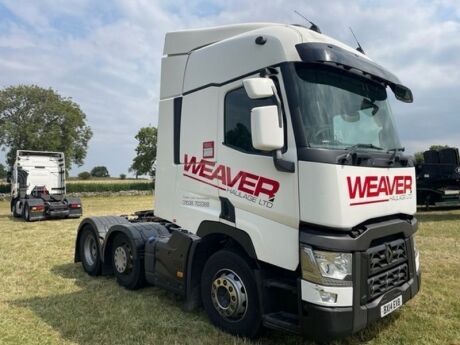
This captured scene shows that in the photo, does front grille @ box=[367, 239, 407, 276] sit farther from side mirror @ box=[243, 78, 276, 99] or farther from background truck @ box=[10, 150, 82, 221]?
background truck @ box=[10, 150, 82, 221]

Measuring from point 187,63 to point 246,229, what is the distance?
2262 millimetres

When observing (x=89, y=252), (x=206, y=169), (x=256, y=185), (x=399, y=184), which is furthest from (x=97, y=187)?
(x=399, y=184)

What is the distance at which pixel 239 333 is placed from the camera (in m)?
4.04

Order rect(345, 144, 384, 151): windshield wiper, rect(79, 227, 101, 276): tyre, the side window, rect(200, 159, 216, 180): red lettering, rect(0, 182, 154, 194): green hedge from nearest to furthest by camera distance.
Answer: rect(345, 144, 384, 151): windshield wiper → the side window → rect(200, 159, 216, 180): red lettering → rect(79, 227, 101, 276): tyre → rect(0, 182, 154, 194): green hedge

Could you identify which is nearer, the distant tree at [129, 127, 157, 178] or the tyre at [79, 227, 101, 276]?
the tyre at [79, 227, 101, 276]

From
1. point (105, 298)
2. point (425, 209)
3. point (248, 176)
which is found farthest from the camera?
point (425, 209)

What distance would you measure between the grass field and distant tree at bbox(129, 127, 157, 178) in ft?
A: 194

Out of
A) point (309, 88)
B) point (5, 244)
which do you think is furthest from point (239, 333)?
point (5, 244)

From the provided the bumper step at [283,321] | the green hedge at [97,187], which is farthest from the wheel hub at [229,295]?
the green hedge at [97,187]

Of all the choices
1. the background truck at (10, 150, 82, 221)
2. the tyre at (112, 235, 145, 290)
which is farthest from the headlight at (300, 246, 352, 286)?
the background truck at (10, 150, 82, 221)

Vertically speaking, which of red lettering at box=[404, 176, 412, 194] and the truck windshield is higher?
the truck windshield

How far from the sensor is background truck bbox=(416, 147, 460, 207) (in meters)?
15.1

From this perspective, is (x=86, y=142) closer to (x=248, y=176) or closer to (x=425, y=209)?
(x=425, y=209)

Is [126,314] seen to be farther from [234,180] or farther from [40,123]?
[40,123]
